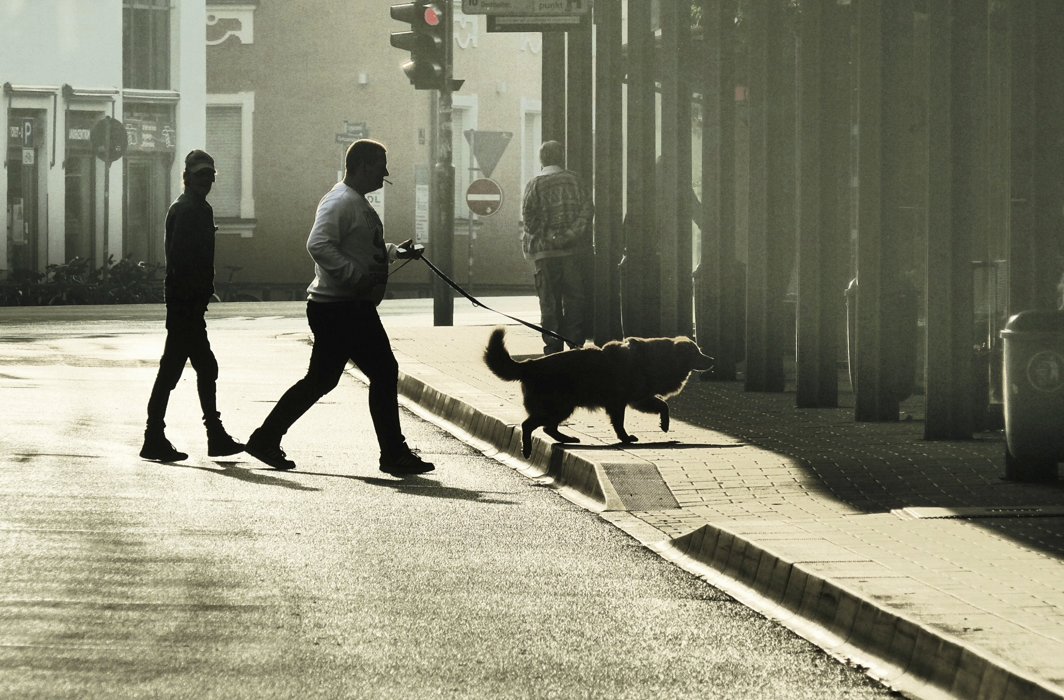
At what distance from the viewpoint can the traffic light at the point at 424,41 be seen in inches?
971

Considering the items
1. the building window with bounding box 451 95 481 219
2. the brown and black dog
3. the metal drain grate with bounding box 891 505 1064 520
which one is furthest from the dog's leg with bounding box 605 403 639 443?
the building window with bounding box 451 95 481 219

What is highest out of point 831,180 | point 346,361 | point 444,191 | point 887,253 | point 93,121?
point 93,121

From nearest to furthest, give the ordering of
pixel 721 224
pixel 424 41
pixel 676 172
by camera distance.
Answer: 1. pixel 721 224
2. pixel 676 172
3. pixel 424 41

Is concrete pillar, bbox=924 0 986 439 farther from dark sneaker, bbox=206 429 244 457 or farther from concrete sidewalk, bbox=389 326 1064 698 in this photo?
dark sneaker, bbox=206 429 244 457

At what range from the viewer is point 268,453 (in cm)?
1152

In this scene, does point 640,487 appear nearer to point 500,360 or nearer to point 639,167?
point 500,360

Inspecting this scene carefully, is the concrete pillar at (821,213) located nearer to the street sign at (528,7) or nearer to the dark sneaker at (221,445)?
the dark sneaker at (221,445)

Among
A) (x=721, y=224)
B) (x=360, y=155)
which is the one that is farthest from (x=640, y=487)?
(x=721, y=224)

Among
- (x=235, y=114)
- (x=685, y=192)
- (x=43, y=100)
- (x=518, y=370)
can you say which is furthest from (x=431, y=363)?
(x=235, y=114)

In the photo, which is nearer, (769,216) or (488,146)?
(769,216)

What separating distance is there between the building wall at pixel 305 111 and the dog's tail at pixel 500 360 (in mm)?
34487

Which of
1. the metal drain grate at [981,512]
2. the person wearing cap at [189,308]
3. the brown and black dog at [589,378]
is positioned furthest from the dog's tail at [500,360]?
the metal drain grate at [981,512]

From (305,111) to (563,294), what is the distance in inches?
1144

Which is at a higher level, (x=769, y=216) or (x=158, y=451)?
(x=769, y=216)
